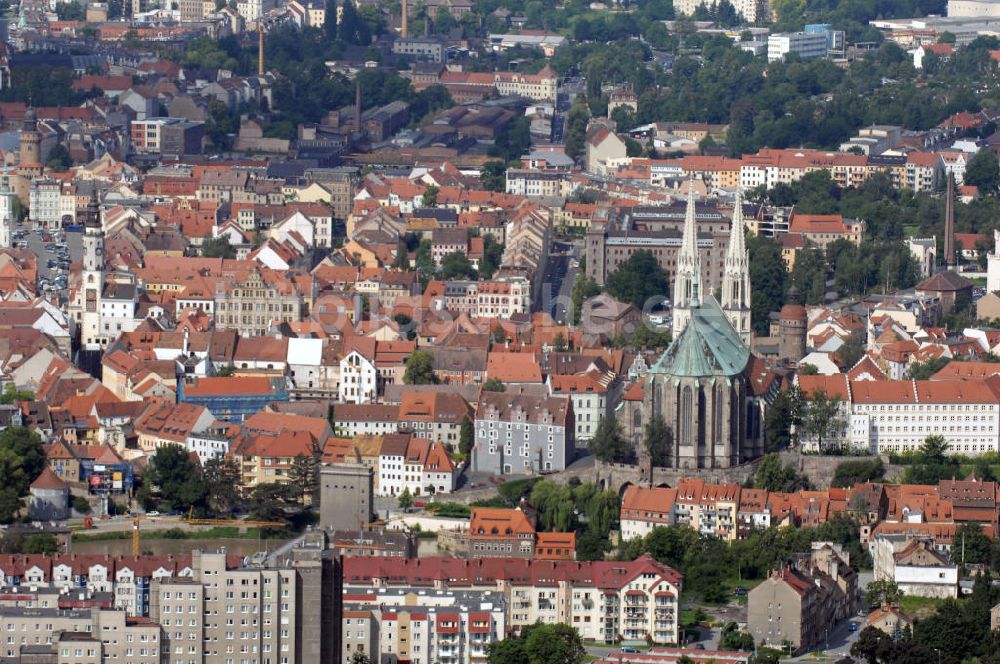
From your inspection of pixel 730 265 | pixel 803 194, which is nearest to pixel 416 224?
pixel 803 194

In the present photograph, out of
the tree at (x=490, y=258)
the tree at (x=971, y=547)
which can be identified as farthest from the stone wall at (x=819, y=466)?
the tree at (x=490, y=258)

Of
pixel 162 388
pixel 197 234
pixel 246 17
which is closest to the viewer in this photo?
pixel 162 388

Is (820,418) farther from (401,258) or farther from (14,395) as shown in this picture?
(401,258)

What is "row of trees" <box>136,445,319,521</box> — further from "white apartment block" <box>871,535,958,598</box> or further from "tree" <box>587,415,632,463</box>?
"white apartment block" <box>871,535,958,598</box>

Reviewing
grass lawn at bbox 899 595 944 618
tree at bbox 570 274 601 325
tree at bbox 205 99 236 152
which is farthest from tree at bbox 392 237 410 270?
grass lawn at bbox 899 595 944 618

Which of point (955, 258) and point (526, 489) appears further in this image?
point (955, 258)

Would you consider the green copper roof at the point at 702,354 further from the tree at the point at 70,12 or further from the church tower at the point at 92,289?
the tree at the point at 70,12

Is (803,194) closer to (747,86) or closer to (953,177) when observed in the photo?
(953,177)

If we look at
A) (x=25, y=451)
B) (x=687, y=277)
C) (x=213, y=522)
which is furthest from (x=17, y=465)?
(x=687, y=277)
